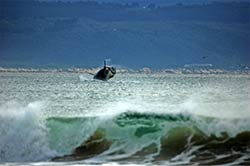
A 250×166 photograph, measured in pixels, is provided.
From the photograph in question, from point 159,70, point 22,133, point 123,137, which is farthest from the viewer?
point 159,70

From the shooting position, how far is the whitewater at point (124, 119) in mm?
7641

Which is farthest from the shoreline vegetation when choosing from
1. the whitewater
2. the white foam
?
the white foam

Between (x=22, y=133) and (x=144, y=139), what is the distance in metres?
1.26

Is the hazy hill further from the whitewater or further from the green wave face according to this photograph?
the green wave face

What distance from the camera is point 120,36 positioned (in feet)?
28.8

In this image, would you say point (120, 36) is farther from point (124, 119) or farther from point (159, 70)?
point (124, 119)

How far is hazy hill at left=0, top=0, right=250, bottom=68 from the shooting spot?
8.28 meters

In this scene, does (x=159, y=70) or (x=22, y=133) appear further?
(x=159, y=70)

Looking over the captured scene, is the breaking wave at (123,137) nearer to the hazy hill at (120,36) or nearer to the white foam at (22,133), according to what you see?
the white foam at (22,133)

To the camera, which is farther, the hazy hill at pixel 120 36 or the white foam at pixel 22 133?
the hazy hill at pixel 120 36

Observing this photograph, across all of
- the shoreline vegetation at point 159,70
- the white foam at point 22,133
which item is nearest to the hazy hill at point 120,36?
the shoreline vegetation at point 159,70

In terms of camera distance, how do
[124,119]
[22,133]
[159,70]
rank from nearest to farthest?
[22,133]
[124,119]
[159,70]

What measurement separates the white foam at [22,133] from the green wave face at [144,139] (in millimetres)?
126

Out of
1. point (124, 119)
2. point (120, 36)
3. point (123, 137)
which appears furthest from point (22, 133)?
point (120, 36)
